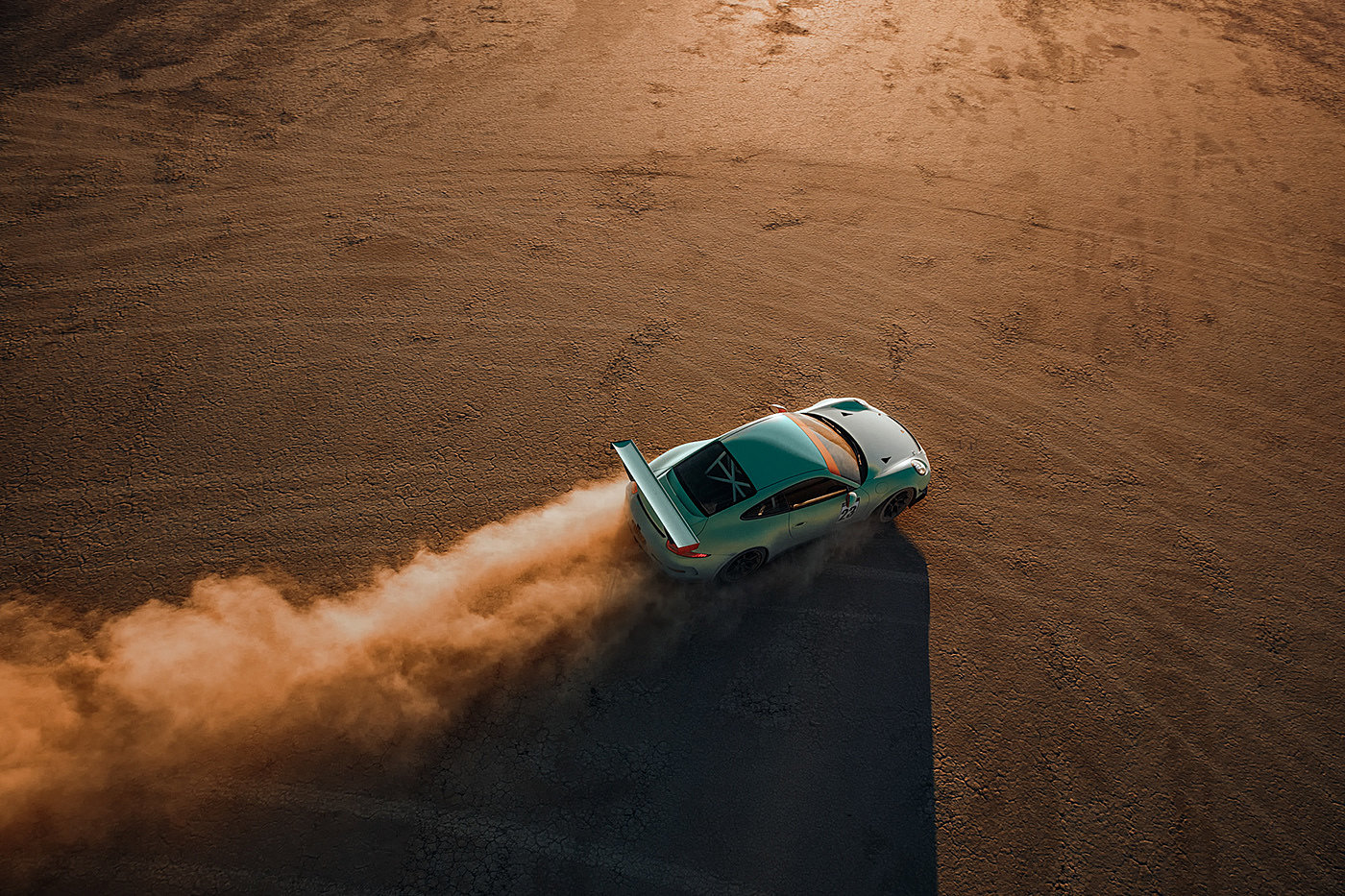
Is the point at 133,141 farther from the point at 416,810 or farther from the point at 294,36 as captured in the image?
the point at 416,810

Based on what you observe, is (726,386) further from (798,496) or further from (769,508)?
(769,508)

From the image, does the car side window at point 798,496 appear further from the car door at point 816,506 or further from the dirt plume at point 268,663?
the dirt plume at point 268,663

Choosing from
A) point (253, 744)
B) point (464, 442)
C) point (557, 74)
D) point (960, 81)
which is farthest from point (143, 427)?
point (960, 81)

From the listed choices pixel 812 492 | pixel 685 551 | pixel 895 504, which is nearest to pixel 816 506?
pixel 812 492

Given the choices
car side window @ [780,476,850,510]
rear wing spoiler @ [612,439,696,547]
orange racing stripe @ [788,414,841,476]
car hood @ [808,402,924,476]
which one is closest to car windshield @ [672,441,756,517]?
rear wing spoiler @ [612,439,696,547]

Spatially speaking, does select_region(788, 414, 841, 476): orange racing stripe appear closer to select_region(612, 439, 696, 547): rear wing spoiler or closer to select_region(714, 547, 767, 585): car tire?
select_region(714, 547, 767, 585): car tire

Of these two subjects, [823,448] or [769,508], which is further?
[823,448]

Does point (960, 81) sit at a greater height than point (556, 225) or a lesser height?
greater
